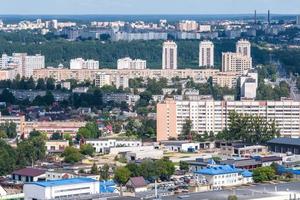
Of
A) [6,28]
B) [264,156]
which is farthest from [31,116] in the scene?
[6,28]

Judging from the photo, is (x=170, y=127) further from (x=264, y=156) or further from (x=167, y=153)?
(x=264, y=156)

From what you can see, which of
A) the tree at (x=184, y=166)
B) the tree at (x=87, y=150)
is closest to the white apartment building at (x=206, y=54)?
the tree at (x=87, y=150)

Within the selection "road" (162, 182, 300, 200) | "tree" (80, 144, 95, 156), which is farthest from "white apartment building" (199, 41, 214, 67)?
"road" (162, 182, 300, 200)

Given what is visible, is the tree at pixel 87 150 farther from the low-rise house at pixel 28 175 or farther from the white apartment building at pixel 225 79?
the white apartment building at pixel 225 79

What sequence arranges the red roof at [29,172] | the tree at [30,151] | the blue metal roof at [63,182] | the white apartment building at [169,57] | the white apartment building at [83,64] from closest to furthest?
the blue metal roof at [63,182]
the red roof at [29,172]
the tree at [30,151]
the white apartment building at [83,64]
the white apartment building at [169,57]

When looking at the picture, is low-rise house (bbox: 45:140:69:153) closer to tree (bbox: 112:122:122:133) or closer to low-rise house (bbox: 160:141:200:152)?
low-rise house (bbox: 160:141:200:152)

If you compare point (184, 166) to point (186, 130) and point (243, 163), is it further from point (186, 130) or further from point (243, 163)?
point (186, 130)
